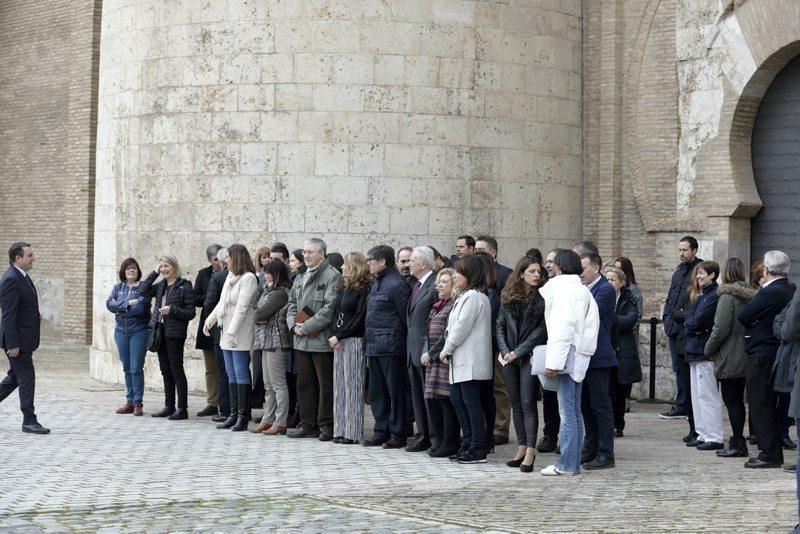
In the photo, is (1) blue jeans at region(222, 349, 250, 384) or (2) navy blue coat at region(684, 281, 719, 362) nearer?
(2) navy blue coat at region(684, 281, 719, 362)

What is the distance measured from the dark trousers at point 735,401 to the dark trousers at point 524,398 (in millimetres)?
1839

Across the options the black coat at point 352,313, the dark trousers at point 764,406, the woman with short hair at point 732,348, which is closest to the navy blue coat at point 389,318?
the black coat at point 352,313

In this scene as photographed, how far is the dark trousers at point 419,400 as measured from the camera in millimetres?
12328

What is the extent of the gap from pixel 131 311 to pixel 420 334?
419cm

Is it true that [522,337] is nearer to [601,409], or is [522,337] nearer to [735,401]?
[601,409]

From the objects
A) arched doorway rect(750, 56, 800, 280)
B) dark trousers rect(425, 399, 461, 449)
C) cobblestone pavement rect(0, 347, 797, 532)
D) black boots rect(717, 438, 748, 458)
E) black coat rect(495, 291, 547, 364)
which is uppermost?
arched doorway rect(750, 56, 800, 280)

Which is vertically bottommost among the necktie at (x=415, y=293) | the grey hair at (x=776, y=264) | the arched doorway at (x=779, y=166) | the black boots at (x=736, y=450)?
the black boots at (x=736, y=450)

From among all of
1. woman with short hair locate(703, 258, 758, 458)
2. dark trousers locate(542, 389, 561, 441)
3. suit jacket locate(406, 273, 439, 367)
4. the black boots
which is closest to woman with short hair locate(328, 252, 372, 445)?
suit jacket locate(406, 273, 439, 367)

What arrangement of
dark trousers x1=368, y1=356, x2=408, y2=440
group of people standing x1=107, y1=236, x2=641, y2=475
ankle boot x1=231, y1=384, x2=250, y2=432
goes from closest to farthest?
group of people standing x1=107, y1=236, x2=641, y2=475
dark trousers x1=368, y1=356, x2=408, y2=440
ankle boot x1=231, y1=384, x2=250, y2=432

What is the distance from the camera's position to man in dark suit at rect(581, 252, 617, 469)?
37.0 ft

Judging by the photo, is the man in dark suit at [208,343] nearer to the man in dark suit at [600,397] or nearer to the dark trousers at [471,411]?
the dark trousers at [471,411]

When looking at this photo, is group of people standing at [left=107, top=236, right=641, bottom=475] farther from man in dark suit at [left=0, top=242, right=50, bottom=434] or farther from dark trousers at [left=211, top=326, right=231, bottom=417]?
man in dark suit at [left=0, top=242, right=50, bottom=434]

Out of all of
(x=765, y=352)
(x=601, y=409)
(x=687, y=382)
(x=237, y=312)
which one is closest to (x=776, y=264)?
(x=765, y=352)

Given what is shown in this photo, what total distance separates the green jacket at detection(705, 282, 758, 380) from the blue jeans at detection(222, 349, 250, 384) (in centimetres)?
465
